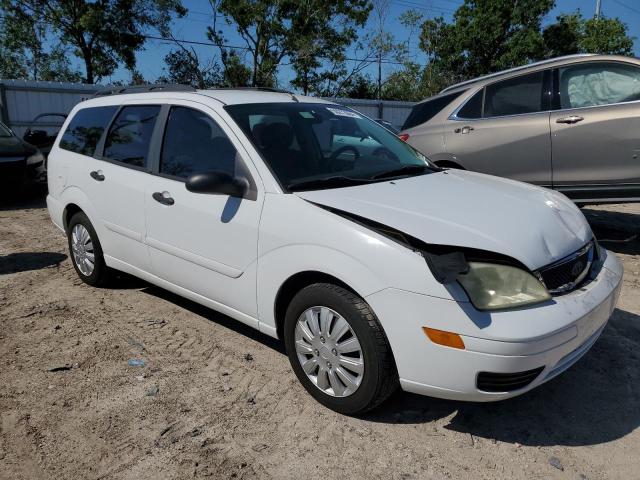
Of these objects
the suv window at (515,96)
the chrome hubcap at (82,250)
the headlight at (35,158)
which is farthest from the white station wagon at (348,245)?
the headlight at (35,158)

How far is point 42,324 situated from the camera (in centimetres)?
409

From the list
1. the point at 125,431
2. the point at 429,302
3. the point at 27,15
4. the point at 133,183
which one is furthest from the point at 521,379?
the point at 27,15

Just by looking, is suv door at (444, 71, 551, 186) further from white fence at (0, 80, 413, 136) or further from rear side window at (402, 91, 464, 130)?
white fence at (0, 80, 413, 136)

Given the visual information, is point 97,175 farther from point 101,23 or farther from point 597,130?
point 101,23

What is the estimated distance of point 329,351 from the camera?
278 cm

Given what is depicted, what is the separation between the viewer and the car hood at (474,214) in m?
2.55

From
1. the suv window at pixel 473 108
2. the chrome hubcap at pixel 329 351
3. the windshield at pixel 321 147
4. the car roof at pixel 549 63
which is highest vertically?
the car roof at pixel 549 63

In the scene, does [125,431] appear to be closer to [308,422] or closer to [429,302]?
[308,422]

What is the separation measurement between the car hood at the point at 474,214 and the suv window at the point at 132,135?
1.63m

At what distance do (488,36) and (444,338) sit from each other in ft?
87.4

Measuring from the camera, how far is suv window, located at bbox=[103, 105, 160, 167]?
157 inches

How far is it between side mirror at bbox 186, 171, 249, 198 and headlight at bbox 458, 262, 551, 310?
4.44ft

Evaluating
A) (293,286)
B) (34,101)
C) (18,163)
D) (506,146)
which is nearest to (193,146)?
(293,286)

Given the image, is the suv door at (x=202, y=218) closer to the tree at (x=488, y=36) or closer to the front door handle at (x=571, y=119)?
the front door handle at (x=571, y=119)
